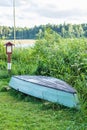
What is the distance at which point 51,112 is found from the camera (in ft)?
19.1

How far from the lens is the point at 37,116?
5.61m

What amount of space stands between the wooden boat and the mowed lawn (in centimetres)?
11

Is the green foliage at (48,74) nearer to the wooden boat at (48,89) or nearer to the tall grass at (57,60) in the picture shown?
the tall grass at (57,60)

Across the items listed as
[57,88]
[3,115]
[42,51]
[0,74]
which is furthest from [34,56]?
[3,115]

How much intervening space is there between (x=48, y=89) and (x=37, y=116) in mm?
1101

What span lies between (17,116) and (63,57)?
148 inches

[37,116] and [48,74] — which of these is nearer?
[37,116]

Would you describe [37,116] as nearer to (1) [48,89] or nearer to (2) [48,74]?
(1) [48,89]

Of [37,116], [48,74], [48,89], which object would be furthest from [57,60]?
[37,116]

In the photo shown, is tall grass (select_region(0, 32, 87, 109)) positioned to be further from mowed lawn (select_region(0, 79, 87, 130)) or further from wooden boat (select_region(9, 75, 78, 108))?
mowed lawn (select_region(0, 79, 87, 130))

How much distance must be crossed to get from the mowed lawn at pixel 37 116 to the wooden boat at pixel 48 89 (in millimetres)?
115

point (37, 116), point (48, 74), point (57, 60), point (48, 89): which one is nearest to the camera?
point (37, 116)

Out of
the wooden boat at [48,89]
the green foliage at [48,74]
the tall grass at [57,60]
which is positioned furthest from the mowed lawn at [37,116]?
the tall grass at [57,60]

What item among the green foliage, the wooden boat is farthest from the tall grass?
the wooden boat
